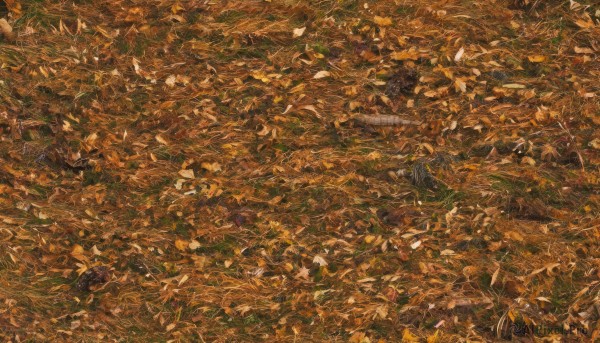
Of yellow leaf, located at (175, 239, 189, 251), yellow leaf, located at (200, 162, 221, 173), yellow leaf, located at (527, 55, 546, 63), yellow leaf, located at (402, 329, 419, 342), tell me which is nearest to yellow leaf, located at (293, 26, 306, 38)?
yellow leaf, located at (200, 162, 221, 173)

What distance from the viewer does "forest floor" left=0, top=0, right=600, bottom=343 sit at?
4.36 metres

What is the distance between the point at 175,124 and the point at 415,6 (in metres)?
1.80

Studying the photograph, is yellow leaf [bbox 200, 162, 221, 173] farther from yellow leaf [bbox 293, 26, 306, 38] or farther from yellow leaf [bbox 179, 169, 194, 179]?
yellow leaf [bbox 293, 26, 306, 38]

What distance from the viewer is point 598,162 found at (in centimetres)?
468

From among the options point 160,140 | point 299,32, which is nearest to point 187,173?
point 160,140

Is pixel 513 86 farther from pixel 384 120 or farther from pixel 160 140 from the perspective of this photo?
pixel 160 140

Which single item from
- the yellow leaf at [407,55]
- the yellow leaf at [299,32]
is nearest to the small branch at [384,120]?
the yellow leaf at [407,55]

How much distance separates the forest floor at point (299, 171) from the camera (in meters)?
4.36

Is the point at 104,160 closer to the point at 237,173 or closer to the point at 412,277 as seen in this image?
the point at 237,173

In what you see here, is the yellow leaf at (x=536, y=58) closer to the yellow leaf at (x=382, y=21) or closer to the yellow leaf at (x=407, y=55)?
the yellow leaf at (x=407, y=55)

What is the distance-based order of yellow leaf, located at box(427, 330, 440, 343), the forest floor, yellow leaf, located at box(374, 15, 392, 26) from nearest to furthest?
yellow leaf, located at box(427, 330, 440, 343), the forest floor, yellow leaf, located at box(374, 15, 392, 26)

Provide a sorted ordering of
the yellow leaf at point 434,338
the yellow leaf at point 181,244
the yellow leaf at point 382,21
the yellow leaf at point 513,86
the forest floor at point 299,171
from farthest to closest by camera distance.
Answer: the yellow leaf at point 382,21 → the yellow leaf at point 513,86 → the yellow leaf at point 181,244 → the forest floor at point 299,171 → the yellow leaf at point 434,338

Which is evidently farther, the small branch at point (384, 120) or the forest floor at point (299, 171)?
the small branch at point (384, 120)

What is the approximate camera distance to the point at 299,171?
4848 millimetres
